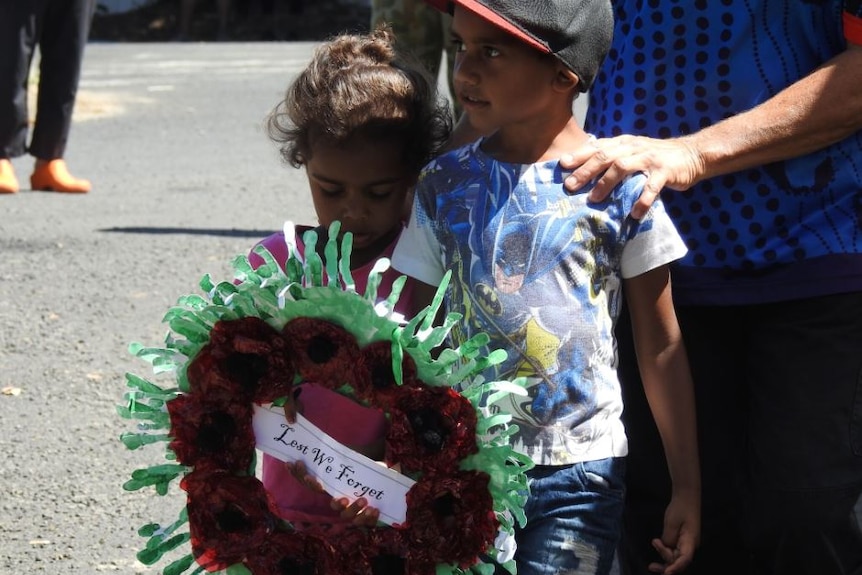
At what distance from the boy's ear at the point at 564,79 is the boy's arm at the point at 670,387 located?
36cm

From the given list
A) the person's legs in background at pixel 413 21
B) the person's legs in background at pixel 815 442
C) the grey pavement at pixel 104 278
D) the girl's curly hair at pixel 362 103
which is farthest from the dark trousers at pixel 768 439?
the person's legs in background at pixel 413 21

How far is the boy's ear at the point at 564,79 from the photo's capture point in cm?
273

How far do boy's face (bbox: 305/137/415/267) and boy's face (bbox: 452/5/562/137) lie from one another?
0.27 meters

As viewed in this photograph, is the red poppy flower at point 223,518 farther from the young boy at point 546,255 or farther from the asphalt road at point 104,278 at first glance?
the asphalt road at point 104,278

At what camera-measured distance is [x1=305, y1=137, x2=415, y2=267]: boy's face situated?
292 cm

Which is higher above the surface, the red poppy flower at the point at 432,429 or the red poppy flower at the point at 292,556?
the red poppy flower at the point at 432,429

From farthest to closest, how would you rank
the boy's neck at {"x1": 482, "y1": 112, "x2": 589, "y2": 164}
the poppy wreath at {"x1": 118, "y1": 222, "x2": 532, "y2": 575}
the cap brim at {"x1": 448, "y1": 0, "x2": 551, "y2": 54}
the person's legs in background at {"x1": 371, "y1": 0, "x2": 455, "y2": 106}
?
the person's legs in background at {"x1": 371, "y1": 0, "x2": 455, "y2": 106}
the boy's neck at {"x1": 482, "y1": 112, "x2": 589, "y2": 164}
the cap brim at {"x1": 448, "y1": 0, "x2": 551, "y2": 54}
the poppy wreath at {"x1": 118, "y1": 222, "x2": 532, "y2": 575}

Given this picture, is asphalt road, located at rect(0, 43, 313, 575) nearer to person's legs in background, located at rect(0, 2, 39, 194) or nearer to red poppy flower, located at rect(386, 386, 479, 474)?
person's legs in background, located at rect(0, 2, 39, 194)

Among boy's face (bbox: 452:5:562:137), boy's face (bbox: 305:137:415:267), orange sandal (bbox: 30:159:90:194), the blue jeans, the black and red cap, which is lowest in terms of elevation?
orange sandal (bbox: 30:159:90:194)

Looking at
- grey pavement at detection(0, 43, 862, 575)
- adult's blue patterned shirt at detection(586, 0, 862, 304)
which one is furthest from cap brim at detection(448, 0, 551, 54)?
grey pavement at detection(0, 43, 862, 575)

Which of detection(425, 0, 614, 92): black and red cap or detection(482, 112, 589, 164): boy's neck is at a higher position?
detection(425, 0, 614, 92): black and red cap

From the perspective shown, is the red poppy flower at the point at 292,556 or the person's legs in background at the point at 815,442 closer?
the red poppy flower at the point at 292,556

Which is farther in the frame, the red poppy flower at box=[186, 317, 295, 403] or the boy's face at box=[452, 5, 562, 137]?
the boy's face at box=[452, 5, 562, 137]

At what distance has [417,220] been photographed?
2826 millimetres
